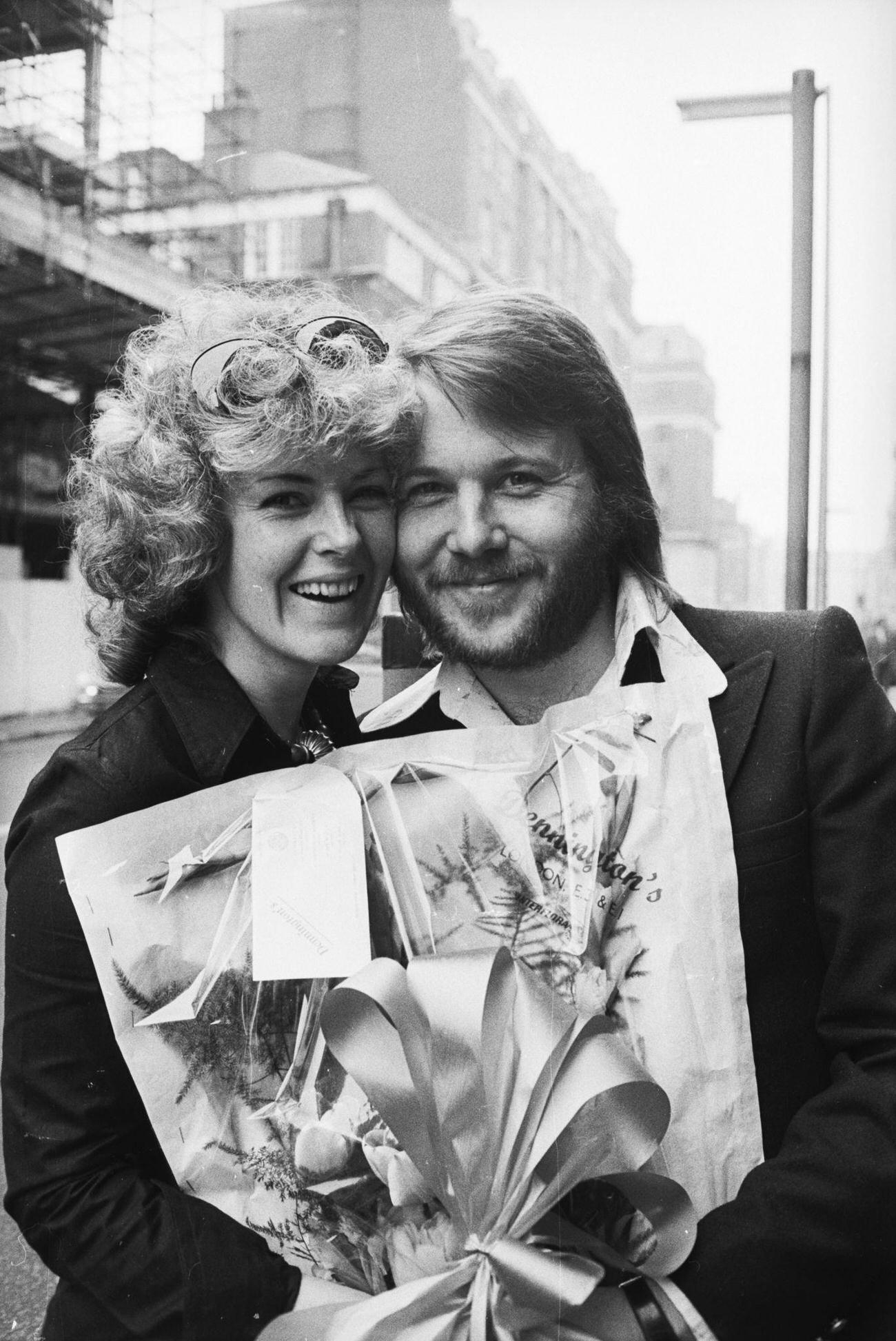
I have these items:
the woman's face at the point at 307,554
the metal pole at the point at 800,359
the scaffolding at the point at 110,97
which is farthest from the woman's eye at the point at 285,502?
the metal pole at the point at 800,359

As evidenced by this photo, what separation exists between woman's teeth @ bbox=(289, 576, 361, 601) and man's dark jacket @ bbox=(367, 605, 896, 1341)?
1.30 feet

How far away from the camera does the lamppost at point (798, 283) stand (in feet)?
5.12

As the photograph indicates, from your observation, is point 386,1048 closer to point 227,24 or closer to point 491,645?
point 491,645

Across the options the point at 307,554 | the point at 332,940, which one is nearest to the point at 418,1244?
the point at 332,940

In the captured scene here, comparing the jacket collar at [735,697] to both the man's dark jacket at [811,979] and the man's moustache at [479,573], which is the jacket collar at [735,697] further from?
the man's moustache at [479,573]

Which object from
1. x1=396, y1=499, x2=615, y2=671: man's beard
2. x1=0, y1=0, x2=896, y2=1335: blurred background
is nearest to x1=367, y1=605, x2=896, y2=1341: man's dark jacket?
x1=396, y1=499, x2=615, y2=671: man's beard

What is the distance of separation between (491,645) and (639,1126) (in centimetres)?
62

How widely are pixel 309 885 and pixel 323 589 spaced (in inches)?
15.3

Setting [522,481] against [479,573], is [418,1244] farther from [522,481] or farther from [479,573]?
[522,481]

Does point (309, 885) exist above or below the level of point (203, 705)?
below

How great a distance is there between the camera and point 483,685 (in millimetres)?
1528

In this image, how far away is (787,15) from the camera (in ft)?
5.00

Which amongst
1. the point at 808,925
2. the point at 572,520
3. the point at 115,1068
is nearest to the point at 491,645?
the point at 572,520

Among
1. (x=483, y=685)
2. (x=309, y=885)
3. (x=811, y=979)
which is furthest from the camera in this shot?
(x=483, y=685)
